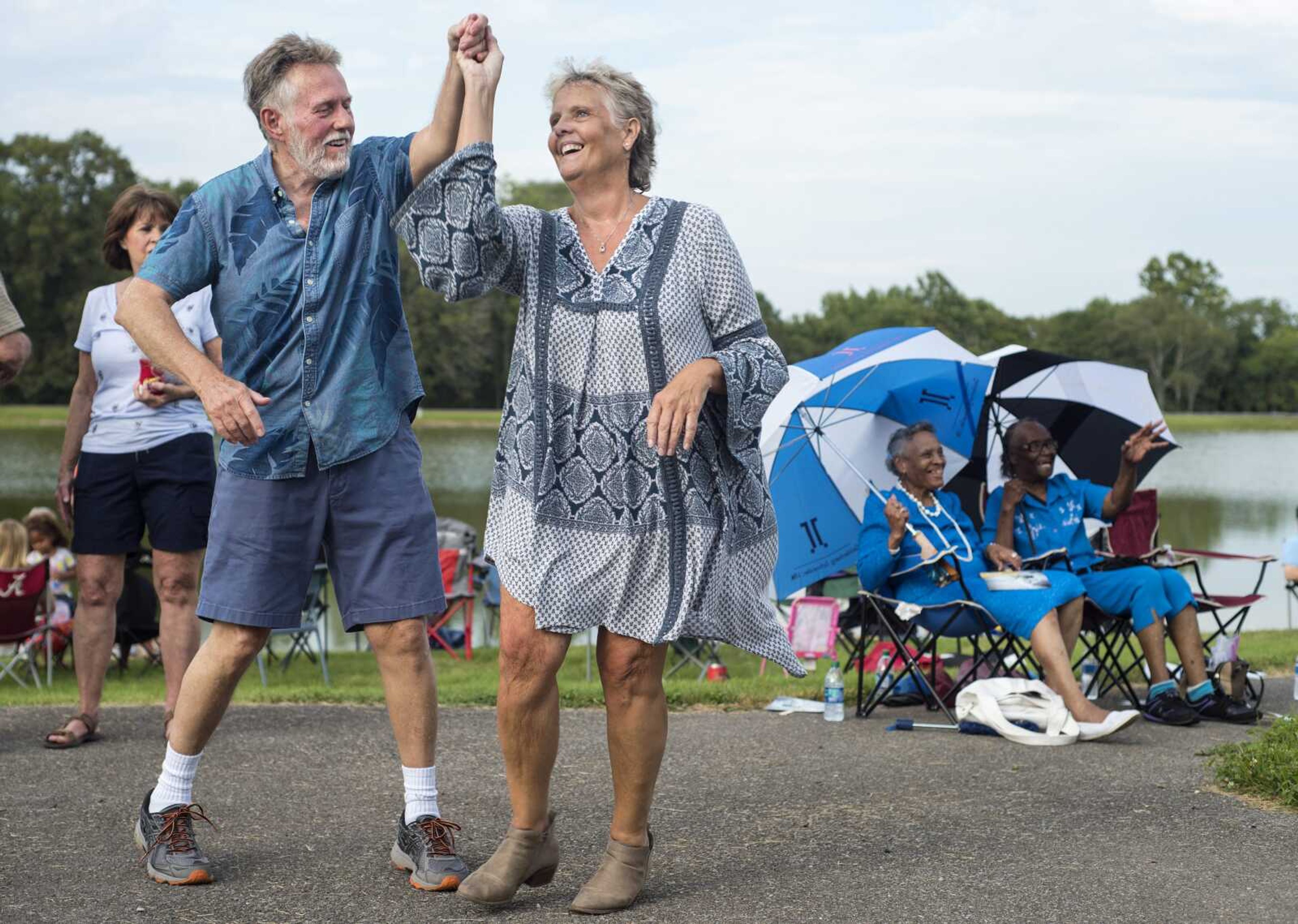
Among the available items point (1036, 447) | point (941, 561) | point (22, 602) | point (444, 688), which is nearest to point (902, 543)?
point (941, 561)

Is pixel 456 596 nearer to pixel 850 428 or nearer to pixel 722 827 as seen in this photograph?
pixel 850 428

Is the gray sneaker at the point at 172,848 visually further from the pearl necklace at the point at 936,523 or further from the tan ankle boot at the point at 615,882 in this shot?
the pearl necklace at the point at 936,523

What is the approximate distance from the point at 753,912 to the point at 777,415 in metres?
4.37

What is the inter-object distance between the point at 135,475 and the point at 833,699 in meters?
3.02

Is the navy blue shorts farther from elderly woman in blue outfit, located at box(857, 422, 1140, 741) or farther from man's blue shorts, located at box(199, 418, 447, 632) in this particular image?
elderly woman in blue outfit, located at box(857, 422, 1140, 741)

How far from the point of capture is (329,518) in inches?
156

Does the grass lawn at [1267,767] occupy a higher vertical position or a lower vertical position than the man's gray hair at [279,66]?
lower

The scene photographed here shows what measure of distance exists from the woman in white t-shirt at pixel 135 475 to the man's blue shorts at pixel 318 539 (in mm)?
1759

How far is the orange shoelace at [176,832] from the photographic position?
388cm

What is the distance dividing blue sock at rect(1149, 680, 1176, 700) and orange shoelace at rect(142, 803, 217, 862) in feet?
14.5

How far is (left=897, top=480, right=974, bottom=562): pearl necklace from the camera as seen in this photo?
6902 mm

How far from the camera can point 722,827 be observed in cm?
449

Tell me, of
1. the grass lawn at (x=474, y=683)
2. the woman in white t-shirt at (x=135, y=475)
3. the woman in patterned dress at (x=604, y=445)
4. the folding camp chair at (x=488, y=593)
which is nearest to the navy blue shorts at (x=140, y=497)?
the woman in white t-shirt at (x=135, y=475)

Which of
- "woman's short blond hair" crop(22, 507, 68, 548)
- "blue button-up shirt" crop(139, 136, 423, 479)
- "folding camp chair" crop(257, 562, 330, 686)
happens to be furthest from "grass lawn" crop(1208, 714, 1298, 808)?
A: "woman's short blond hair" crop(22, 507, 68, 548)
